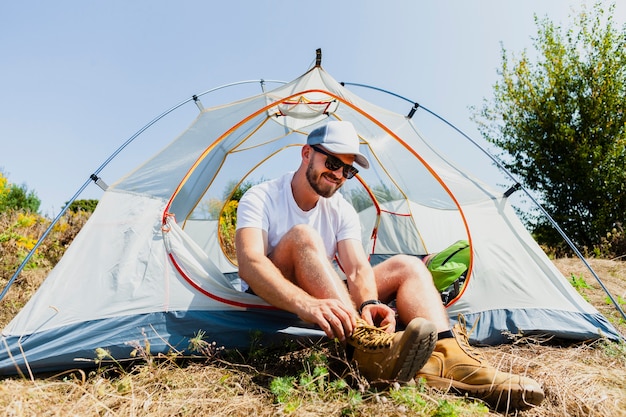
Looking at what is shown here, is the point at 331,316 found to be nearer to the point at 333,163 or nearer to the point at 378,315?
the point at 378,315

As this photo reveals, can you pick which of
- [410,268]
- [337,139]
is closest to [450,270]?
[410,268]

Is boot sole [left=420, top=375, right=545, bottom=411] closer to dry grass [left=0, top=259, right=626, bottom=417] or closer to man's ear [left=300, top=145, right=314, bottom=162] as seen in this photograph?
dry grass [left=0, top=259, right=626, bottom=417]

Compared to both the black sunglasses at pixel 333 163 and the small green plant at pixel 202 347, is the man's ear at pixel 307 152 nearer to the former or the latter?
the black sunglasses at pixel 333 163

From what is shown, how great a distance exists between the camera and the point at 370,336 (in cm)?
151

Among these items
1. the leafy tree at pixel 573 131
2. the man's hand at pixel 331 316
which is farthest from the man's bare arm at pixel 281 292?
the leafy tree at pixel 573 131

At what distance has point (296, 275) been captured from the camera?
72.8 inches

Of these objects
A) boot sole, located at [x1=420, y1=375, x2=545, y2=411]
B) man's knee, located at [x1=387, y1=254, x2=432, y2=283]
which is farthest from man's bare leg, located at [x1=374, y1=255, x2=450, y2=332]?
boot sole, located at [x1=420, y1=375, x2=545, y2=411]

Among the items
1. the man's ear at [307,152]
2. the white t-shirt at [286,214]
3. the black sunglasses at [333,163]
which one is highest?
the man's ear at [307,152]

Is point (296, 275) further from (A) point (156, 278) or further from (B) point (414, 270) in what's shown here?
(A) point (156, 278)

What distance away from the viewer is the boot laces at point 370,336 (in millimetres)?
1463

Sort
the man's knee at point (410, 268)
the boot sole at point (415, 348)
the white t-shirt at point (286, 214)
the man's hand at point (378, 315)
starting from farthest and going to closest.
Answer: the white t-shirt at point (286, 214) → the man's knee at point (410, 268) → the man's hand at point (378, 315) → the boot sole at point (415, 348)

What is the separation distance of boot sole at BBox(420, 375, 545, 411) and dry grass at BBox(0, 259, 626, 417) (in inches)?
1.7

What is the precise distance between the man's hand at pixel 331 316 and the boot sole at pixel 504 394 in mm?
394

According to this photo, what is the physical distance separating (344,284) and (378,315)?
20 centimetres
